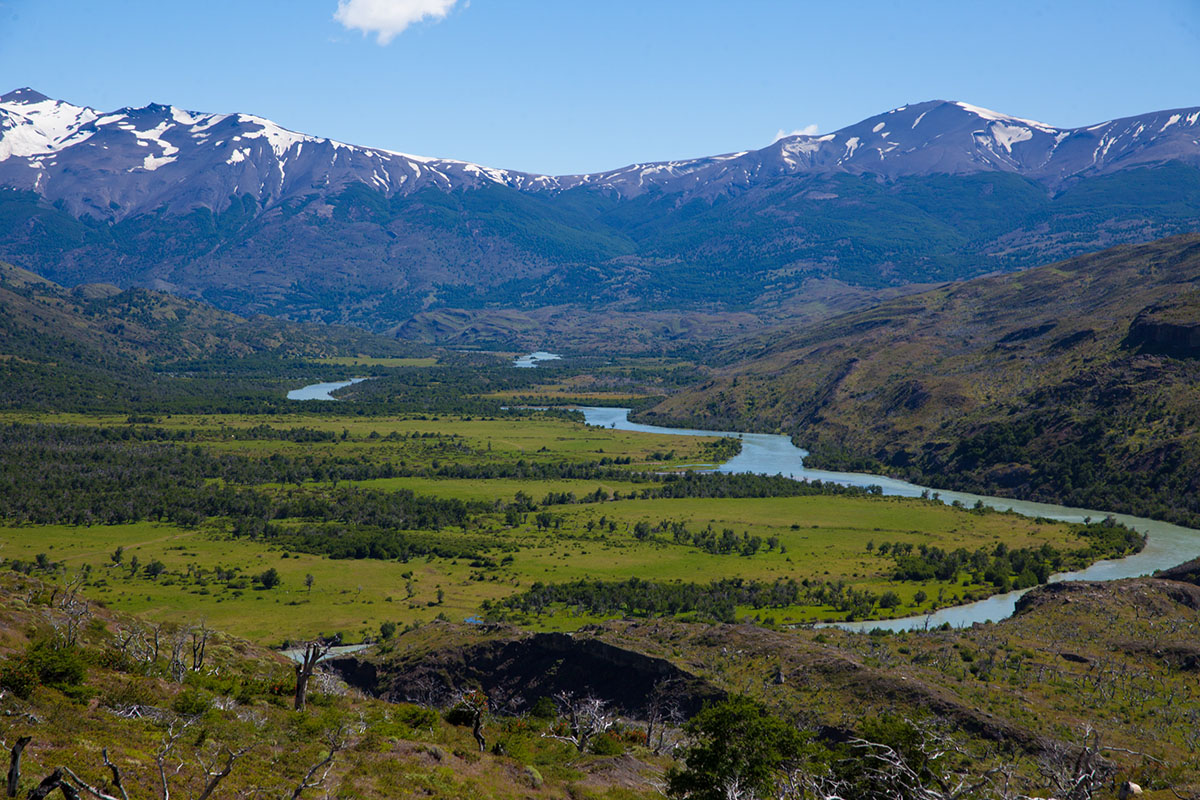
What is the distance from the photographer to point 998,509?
462ft

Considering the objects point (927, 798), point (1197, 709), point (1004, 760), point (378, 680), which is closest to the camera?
point (927, 798)

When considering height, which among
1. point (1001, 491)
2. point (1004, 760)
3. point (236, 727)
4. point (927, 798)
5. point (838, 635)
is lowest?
point (1001, 491)

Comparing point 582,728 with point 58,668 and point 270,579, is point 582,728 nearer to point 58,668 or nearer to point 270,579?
point 58,668

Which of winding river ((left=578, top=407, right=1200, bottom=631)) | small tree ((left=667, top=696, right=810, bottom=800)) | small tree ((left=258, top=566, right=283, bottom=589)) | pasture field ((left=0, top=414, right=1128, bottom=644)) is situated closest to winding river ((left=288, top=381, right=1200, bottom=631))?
winding river ((left=578, top=407, right=1200, bottom=631))

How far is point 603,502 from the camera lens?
493ft

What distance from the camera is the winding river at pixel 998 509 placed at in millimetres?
89819

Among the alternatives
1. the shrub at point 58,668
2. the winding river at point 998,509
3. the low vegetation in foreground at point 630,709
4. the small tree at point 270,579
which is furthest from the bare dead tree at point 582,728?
the small tree at point 270,579

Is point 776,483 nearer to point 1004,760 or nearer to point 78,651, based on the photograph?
point 1004,760

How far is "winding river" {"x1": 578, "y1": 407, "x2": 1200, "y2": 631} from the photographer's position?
89.8 metres

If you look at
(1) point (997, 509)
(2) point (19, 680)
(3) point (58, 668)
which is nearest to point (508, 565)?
(3) point (58, 668)

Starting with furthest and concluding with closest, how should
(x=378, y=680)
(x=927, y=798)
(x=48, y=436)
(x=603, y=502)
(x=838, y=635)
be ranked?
(x=48, y=436) → (x=603, y=502) → (x=838, y=635) → (x=378, y=680) → (x=927, y=798)

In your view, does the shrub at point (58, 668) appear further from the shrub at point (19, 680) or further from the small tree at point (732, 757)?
the small tree at point (732, 757)

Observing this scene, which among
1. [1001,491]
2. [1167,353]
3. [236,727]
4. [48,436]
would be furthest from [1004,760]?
[48,436]

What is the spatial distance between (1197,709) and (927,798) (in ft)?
150
